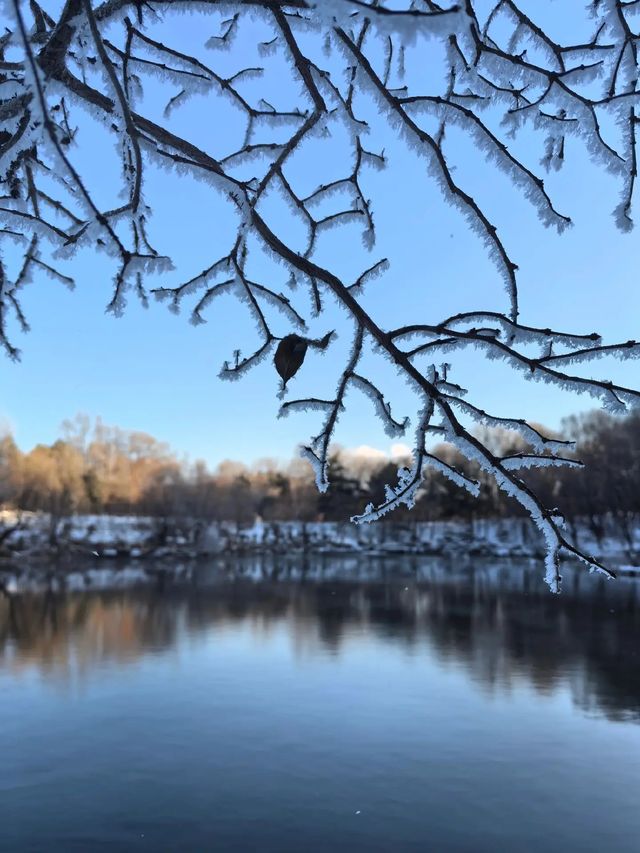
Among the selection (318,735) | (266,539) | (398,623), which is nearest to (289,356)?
(318,735)

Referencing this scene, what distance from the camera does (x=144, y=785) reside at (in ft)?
26.4

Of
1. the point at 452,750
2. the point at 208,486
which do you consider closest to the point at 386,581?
the point at 452,750

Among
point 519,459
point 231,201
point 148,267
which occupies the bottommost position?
point 519,459

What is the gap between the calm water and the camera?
7.10m

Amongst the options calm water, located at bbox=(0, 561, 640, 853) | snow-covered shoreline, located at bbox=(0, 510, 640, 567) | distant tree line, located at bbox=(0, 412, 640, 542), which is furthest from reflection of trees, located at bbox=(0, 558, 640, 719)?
snow-covered shoreline, located at bbox=(0, 510, 640, 567)

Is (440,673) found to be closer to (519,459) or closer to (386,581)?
(519,459)

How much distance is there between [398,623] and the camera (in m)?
19.3

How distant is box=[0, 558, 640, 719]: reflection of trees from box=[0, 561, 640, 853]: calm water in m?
0.11

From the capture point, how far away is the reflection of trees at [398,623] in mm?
13641

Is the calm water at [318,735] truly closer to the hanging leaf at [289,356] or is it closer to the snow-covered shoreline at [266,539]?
the hanging leaf at [289,356]

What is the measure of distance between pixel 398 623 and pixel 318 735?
10.00 meters

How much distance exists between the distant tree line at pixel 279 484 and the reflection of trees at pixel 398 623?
833 cm

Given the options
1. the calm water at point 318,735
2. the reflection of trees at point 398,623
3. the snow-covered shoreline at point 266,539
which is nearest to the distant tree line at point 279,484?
the snow-covered shoreline at point 266,539

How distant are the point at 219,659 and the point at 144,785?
6.41 m
